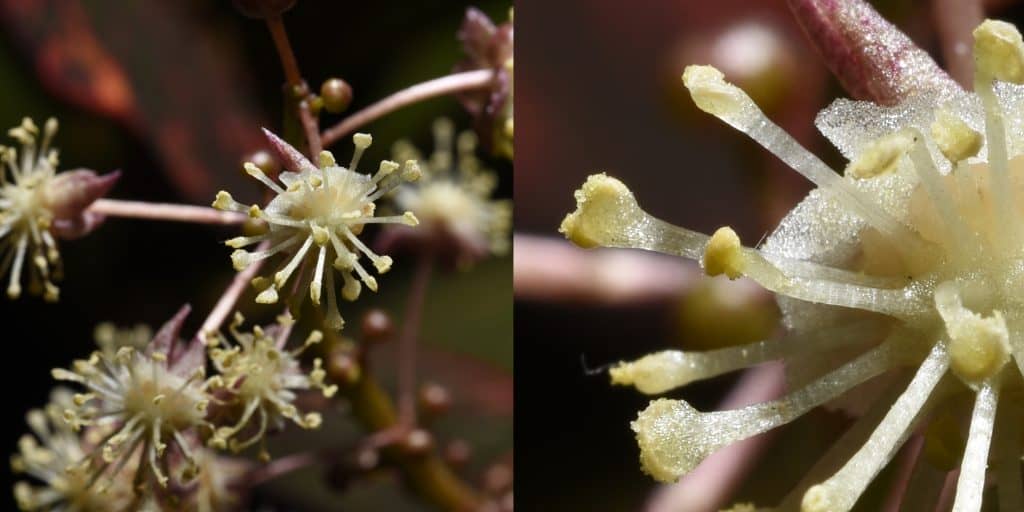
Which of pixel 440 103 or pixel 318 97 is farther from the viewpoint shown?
pixel 440 103

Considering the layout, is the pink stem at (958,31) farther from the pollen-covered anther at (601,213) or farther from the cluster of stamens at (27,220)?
the cluster of stamens at (27,220)

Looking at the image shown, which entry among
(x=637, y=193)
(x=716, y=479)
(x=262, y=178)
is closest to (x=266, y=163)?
(x=262, y=178)

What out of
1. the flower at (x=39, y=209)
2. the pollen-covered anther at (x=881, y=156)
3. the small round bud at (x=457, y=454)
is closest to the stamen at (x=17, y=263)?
the flower at (x=39, y=209)

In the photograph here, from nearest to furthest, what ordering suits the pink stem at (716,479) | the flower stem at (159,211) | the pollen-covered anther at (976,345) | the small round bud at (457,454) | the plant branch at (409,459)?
the pollen-covered anther at (976,345)
the flower stem at (159,211)
the plant branch at (409,459)
the small round bud at (457,454)
the pink stem at (716,479)

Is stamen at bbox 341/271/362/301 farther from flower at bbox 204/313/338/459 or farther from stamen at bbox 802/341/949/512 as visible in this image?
stamen at bbox 802/341/949/512

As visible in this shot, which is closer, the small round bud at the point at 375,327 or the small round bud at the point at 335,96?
the small round bud at the point at 335,96

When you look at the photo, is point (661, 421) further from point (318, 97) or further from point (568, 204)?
point (568, 204)

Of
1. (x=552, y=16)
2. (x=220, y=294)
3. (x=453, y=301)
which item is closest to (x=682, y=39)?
(x=552, y=16)

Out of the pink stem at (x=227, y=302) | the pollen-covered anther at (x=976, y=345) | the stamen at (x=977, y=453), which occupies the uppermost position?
the pink stem at (x=227, y=302)
